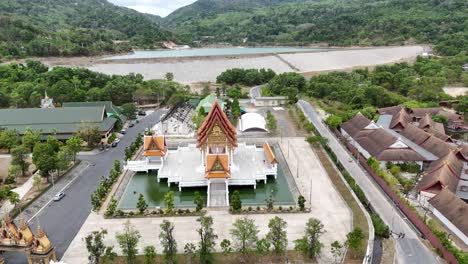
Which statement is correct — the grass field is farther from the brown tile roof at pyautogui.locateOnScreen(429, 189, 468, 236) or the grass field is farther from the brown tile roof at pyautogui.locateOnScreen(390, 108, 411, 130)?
the brown tile roof at pyautogui.locateOnScreen(390, 108, 411, 130)

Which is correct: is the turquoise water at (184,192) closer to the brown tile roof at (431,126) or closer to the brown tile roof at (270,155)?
the brown tile roof at (270,155)

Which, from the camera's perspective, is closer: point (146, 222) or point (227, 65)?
point (146, 222)

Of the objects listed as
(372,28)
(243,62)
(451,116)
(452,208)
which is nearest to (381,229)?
(452,208)

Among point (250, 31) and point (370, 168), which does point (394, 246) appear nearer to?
point (370, 168)

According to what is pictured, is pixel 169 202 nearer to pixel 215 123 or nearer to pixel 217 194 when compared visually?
pixel 217 194

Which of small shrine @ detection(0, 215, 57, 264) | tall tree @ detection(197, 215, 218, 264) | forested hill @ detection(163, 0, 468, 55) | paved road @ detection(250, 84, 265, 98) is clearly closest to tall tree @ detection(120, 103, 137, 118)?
paved road @ detection(250, 84, 265, 98)

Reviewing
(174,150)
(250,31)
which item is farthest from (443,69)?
(250,31)
